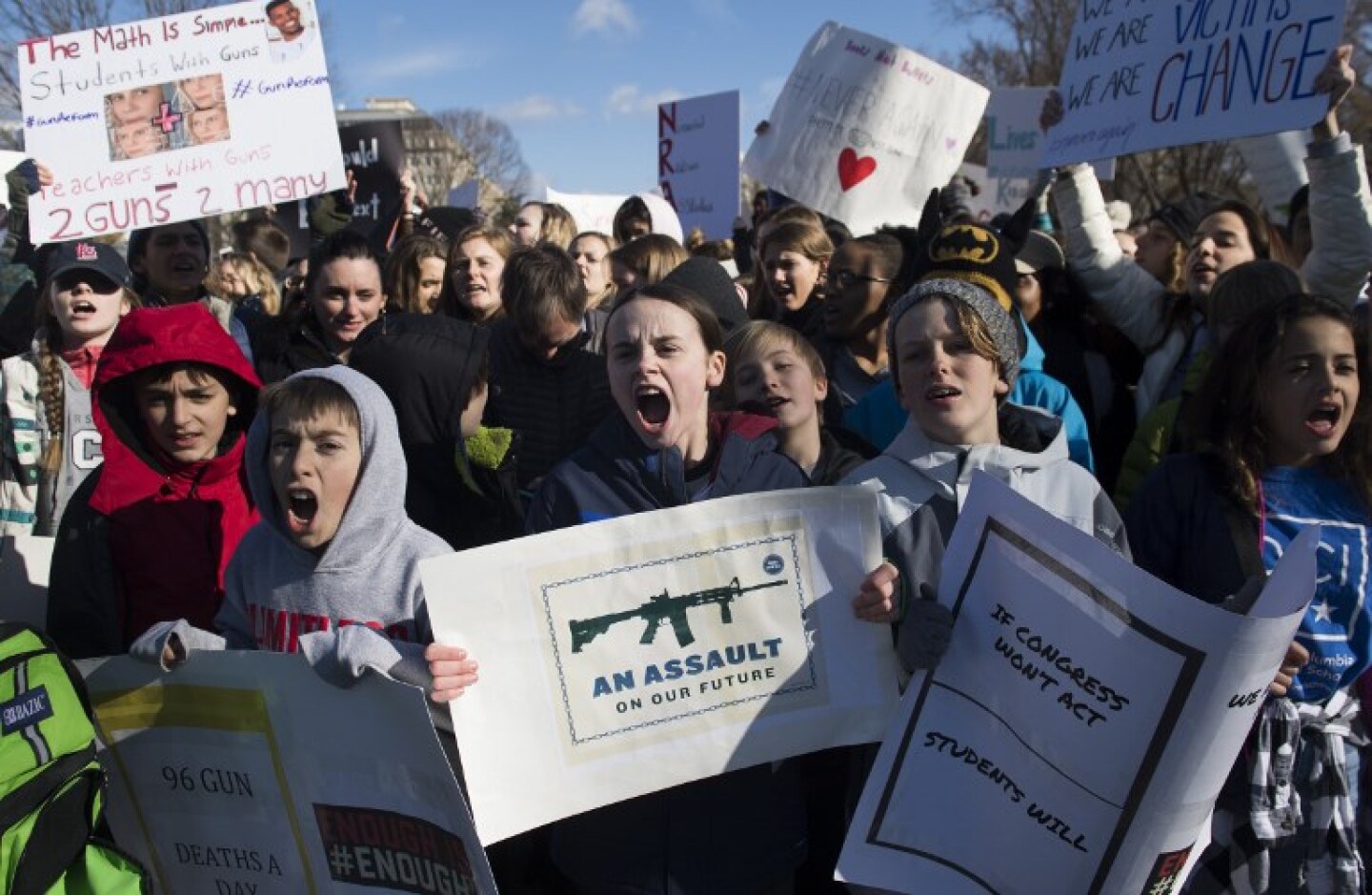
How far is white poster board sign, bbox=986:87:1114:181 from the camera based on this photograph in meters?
11.0

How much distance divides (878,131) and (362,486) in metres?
5.64

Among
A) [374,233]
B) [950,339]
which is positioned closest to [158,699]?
[950,339]

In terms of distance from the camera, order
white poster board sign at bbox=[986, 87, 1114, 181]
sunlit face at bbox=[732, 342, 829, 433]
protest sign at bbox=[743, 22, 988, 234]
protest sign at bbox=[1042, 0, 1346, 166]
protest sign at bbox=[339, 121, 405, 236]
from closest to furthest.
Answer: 1. sunlit face at bbox=[732, 342, 829, 433]
2. protest sign at bbox=[1042, 0, 1346, 166]
3. protest sign at bbox=[743, 22, 988, 234]
4. protest sign at bbox=[339, 121, 405, 236]
5. white poster board sign at bbox=[986, 87, 1114, 181]

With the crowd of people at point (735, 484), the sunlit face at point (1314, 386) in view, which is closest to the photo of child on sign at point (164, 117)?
the crowd of people at point (735, 484)

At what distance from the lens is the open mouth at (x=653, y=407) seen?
101 inches

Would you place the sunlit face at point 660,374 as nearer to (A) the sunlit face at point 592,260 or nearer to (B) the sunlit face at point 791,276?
(B) the sunlit face at point 791,276

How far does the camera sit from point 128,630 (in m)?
2.78

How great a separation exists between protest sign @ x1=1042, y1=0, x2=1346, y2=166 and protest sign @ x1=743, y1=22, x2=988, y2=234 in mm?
2105

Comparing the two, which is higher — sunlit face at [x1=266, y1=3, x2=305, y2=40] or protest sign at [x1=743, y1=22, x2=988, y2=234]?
sunlit face at [x1=266, y1=3, x2=305, y2=40]

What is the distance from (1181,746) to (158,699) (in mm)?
1972

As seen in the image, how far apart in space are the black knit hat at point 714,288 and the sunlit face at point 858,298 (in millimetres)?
342

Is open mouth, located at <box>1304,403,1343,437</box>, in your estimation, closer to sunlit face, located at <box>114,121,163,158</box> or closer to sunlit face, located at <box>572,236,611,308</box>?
sunlit face, located at <box>572,236,611,308</box>

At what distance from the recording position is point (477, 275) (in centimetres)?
501

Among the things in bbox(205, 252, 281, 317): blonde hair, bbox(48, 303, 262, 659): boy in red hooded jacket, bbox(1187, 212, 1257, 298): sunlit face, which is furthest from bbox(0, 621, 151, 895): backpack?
bbox(205, 252, 281, 317): blonde hair
